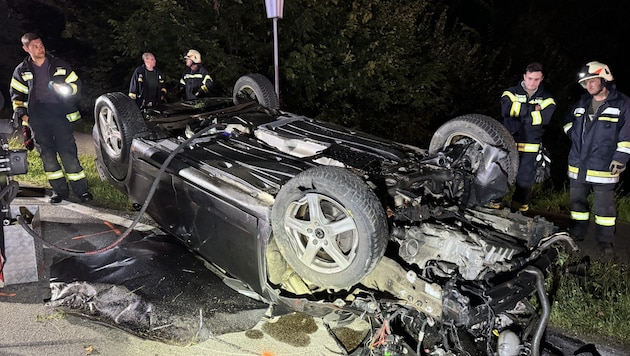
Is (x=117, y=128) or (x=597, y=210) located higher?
(x=117, y=128)

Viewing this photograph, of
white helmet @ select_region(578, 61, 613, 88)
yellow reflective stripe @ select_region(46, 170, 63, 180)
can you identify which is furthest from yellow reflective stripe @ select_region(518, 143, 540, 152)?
yellow reflective stripe @ select_region(46, 170, 63, 180)

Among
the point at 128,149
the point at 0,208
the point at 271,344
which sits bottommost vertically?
the point at 271,344

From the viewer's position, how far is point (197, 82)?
6805mm

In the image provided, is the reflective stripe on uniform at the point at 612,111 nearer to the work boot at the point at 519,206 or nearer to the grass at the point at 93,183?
the work boot at the point at 519,206

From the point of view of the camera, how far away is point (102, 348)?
3.16 m

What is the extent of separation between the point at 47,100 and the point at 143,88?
169 centimetres

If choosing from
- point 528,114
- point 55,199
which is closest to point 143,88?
point 55,199

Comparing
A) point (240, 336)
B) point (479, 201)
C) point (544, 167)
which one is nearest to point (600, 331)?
point (479, 201)

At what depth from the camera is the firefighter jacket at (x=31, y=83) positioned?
16.6 ft

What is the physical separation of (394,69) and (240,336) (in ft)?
25.7

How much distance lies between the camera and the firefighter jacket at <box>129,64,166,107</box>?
265 inches

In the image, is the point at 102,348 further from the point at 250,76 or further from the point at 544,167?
the point at 544,167

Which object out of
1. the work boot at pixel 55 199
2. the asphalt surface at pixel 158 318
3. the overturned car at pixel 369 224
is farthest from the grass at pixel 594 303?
the work boot at pixel 55 199

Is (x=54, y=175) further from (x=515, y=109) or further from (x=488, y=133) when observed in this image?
(x=515, y=109)
